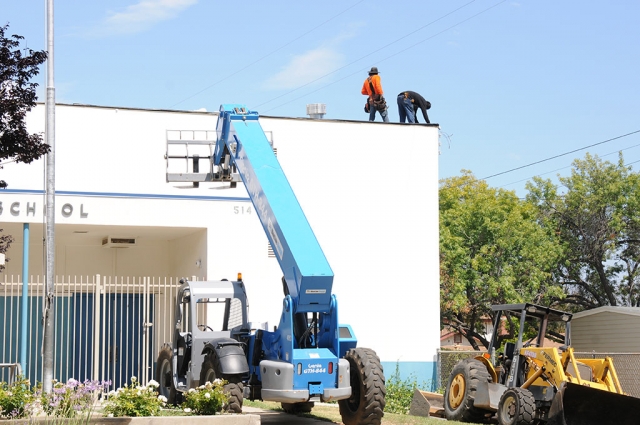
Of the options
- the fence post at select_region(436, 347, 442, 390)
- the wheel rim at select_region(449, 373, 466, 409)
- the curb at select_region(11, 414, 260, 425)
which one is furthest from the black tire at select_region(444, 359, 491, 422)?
the curb at select_region(11, 414, 260, 425)

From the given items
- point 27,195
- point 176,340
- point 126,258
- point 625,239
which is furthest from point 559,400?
point 625,239

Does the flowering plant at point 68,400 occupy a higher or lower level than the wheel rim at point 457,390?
higher

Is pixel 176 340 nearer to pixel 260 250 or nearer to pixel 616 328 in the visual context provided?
pixel 260 250

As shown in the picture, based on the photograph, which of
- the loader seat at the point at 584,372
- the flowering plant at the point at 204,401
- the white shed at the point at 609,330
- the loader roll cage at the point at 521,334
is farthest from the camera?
the white shed at the point at 609,330

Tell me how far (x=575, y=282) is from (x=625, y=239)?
9.32ft

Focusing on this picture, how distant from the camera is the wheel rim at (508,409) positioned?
1474 centimetres

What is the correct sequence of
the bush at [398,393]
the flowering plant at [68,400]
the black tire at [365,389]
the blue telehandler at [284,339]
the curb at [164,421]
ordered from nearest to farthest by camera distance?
the curb at [164,421], the flowering plant at [68,400], the blue telehandler at [284,339], the black tire at [365,389], the bush at [398,393]

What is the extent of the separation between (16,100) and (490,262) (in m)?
27.6

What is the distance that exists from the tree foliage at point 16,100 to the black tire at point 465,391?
8.61 metres

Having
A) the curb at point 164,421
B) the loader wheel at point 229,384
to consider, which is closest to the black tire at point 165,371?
the loader wheel at point 229,384

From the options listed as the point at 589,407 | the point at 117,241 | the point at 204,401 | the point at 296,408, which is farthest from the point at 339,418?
the point at 117,241

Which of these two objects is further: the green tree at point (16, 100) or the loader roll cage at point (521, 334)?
the loader roll cage at point (521, 334)

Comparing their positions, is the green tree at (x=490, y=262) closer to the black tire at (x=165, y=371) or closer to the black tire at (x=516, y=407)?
the black tire at (x=516, y=407)

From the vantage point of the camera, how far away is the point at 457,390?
55.1 feet
